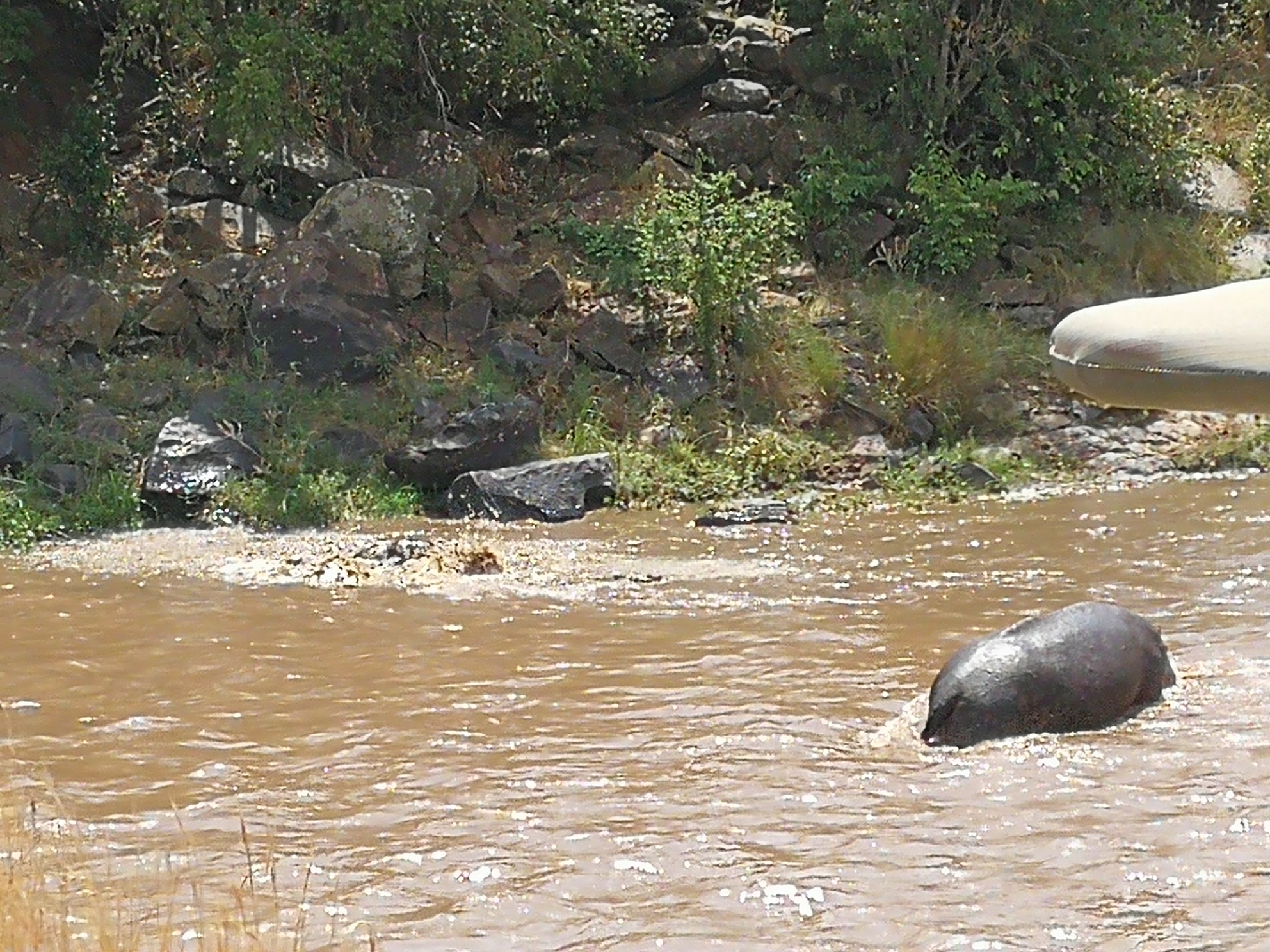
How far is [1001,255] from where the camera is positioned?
1360 cm

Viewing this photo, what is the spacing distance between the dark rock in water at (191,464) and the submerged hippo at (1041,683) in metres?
5.99

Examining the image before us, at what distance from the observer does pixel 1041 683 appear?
5.84m

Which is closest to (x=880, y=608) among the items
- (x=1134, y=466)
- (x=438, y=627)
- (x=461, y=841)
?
(x=438, y=627)

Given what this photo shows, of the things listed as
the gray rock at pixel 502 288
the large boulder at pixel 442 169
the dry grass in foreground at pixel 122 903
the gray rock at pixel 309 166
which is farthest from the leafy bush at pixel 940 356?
the dry grass in foreground at pixel 122 903

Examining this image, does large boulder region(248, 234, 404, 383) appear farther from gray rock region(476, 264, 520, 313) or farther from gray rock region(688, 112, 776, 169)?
gray rock region(688, 112, 776, 169)

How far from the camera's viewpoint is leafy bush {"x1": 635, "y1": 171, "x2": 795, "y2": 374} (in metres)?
12.1

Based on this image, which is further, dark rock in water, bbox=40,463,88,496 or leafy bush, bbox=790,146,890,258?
leafy bush, bbox=790,146,890,258

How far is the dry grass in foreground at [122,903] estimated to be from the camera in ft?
11.3

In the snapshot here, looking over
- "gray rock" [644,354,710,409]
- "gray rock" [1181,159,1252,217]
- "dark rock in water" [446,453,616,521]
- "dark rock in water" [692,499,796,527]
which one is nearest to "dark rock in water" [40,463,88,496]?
"dark rock in water" [446,453,616,521]

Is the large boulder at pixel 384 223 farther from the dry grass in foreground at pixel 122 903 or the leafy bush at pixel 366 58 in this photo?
the dry grass in foreground at pixel 122 903

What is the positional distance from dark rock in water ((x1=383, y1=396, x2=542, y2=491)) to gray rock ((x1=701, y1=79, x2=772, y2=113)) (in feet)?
14.5

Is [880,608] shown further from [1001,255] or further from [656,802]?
[1001,255]

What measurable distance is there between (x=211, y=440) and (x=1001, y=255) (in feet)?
21.7

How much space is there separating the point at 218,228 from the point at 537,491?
4.09 m
